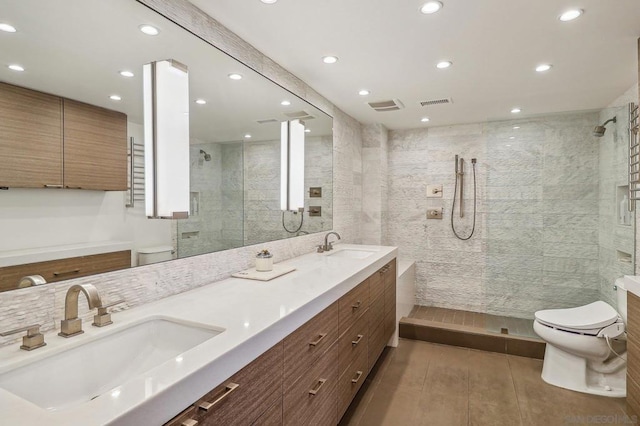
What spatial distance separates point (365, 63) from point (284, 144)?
2.74ft

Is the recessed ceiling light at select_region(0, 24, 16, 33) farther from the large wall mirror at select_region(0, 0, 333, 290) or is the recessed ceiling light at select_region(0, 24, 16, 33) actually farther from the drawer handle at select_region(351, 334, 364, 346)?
the drawer handle at select_region(351, 334, 364, 346)

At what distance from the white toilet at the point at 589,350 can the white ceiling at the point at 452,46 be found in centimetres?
167

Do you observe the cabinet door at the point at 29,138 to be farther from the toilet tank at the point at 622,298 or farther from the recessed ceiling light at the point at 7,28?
the toilet tank at the point at 622,298

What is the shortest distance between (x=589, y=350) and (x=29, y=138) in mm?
3428

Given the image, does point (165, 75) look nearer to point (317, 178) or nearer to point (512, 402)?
point (317, 178)

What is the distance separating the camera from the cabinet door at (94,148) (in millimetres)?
1247

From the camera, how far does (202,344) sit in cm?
103

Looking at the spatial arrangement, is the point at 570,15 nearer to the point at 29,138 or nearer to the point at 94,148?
the point at 94,148

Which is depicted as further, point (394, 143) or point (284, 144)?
point (394, 143)

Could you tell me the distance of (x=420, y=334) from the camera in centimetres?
342

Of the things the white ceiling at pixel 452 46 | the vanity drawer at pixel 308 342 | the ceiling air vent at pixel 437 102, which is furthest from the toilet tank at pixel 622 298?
the vanity drawer at pixel 308 342

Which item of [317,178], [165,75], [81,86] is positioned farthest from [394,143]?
[81,86]

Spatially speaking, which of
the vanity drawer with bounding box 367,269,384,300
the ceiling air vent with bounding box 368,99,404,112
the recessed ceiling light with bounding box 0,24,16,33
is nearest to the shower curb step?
the vanity drawer with bounding box 367,269,384,300

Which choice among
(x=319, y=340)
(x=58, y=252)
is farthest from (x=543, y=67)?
(x=58, y=252)
